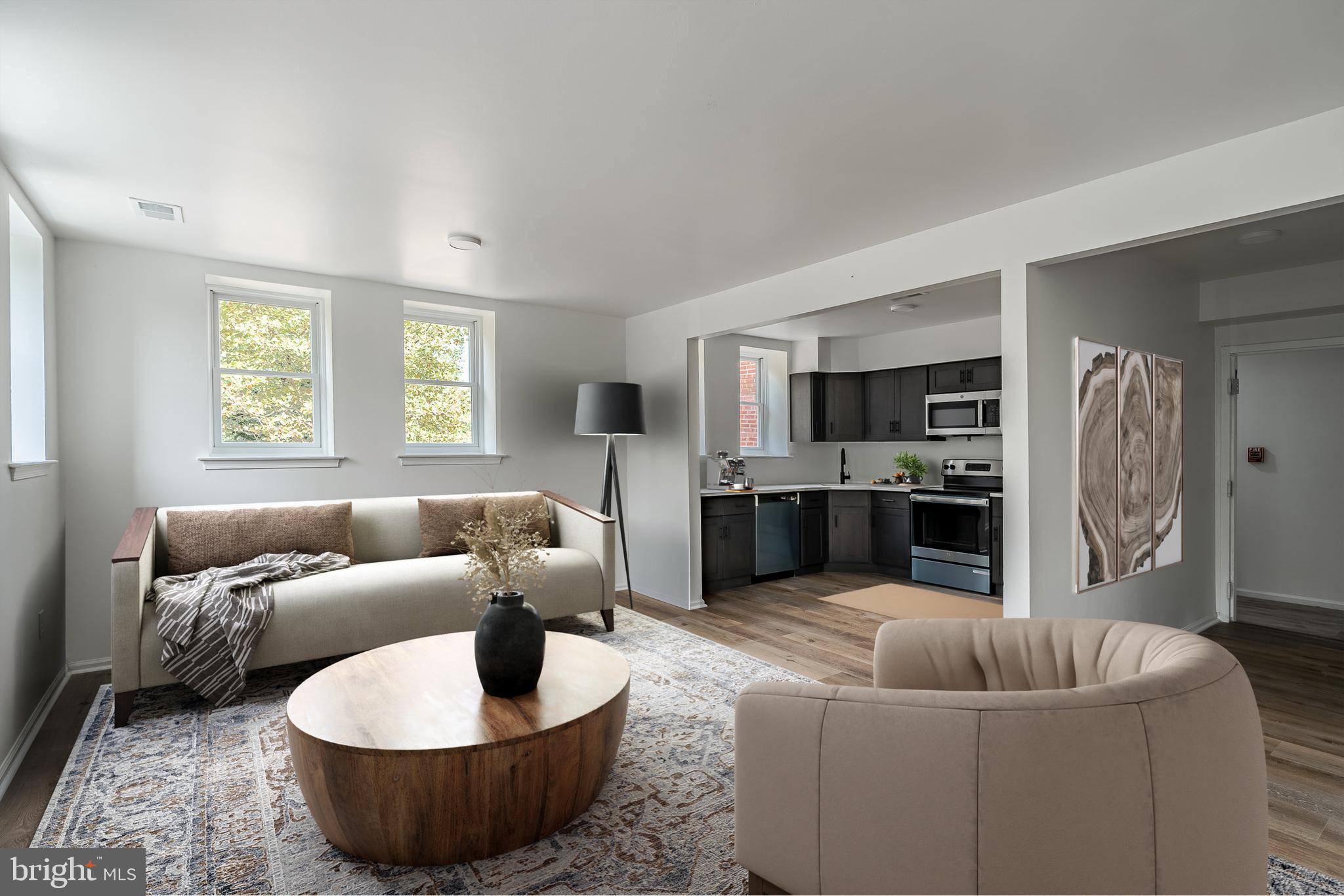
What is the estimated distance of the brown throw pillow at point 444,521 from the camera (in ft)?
13.8

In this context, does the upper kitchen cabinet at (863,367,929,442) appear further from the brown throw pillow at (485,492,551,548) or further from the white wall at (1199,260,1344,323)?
the brown throw pillow at (485,492,551,548)

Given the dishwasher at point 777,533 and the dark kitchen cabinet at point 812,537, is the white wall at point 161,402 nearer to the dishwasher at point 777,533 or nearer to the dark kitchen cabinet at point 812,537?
the dishwasher at point 777,533

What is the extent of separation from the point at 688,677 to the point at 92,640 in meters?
3.26

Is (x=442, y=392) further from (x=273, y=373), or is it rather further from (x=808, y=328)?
(x=808, y=328)

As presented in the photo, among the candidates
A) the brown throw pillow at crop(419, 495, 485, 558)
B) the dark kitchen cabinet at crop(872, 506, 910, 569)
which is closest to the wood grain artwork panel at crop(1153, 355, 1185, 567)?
the dark kitchen cabinet at crop(872, 506, 910, 569)

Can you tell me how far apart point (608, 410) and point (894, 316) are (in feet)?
9.03

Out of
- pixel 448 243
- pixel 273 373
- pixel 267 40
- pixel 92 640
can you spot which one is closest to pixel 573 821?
pixel 267 40

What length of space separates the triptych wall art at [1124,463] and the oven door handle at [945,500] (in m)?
1.41

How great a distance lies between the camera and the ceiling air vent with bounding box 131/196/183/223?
3091 millimetres

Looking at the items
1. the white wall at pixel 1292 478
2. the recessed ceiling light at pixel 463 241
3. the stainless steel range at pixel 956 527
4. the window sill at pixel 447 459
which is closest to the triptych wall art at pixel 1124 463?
the white wall at pixel 1292 478

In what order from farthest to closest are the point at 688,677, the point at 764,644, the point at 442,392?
the point at 442,392 → the point at 764,644 → the point at 688,677

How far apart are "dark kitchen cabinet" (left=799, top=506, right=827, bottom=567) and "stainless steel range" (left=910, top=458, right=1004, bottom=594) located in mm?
830

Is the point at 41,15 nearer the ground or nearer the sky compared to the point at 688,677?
nearer the sky

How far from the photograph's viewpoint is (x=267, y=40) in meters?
1.86
